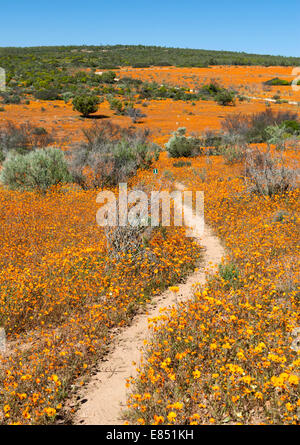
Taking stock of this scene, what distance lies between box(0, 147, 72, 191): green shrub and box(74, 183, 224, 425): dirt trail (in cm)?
780

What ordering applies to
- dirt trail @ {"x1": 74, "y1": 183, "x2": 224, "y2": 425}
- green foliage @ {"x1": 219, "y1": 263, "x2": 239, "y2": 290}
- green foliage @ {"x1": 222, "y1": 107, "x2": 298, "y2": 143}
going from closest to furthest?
1. dirt trail @ {"x1": 74, "y1": 183, "x2": 224, "y2": 425}
2. green foliage @ {"x1": 219, "y1": 263, "x2": 239, "y2": 290}
3. green foliage @ {"x1": 222, "y1": 107, "x2": 298, "y2": 143}

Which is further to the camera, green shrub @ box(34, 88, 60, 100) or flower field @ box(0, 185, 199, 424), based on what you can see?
green shrub @ box(34, 88, 60, 100)

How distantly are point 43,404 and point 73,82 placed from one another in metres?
51.8

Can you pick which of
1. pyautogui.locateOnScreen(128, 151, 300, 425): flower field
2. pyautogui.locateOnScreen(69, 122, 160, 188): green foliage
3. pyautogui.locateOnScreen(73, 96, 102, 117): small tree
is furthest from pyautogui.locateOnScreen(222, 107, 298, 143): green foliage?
pyautogui.locateOnScreen(73, 96, 102, 117): small tree

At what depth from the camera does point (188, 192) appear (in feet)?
37.6

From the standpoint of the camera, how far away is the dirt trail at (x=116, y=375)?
3398 mm

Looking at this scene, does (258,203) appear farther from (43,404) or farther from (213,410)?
(43,404)

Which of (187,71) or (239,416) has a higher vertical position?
(187,71)

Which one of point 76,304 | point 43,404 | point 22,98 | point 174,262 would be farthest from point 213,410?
point 22,98

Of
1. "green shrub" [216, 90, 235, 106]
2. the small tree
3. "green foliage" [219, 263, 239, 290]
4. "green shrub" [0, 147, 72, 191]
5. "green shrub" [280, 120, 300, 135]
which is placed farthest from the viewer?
"green shrub" [216, 90, 235, 106]

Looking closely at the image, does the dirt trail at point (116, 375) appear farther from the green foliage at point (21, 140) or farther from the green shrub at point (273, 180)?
the green foliage at point (21, 140)

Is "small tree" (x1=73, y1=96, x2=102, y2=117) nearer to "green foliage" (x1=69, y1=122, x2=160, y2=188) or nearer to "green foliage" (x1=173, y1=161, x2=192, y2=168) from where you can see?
"green foliage" (x1=69, y1=122, x2=160, y2=188)

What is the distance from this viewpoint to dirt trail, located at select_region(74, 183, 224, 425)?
340 centimetres
